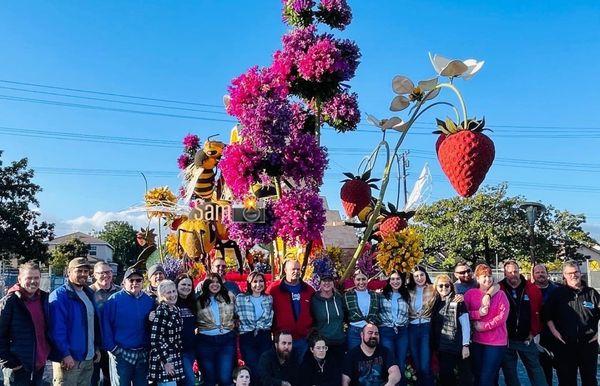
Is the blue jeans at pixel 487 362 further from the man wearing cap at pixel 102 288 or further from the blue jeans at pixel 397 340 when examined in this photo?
the man wearing cap at pixel 102 288

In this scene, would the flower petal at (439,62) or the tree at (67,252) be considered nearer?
the flower petal at (439,62)

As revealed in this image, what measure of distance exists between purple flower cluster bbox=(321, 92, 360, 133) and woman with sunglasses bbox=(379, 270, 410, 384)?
188 cm

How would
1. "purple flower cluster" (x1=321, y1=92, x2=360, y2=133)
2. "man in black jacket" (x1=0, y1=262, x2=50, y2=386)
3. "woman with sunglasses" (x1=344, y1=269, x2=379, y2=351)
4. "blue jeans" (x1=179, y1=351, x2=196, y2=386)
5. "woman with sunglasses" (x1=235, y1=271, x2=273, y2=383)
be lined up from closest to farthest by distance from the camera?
"man in black jacket" (x1=0, y1=262, x2=50, y2=386)
"blue jeans" (x1=179, y1=351, x2=196, y2=386)
"woman with sunglasses" (x1=235, y1=271, x2=273, y2=383)
"woman with sunglasses" (x1=344, y1=269, x2=379, y2=351)
"purple flower cluster" (x1=321, y1=92, x2=360, y2=133)

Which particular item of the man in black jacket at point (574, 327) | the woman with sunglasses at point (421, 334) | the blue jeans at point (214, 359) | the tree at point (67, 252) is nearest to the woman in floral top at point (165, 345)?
the blue jeans at point (214, 359)

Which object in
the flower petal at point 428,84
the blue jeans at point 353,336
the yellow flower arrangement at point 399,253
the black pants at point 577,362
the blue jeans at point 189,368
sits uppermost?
the flower petal at point 428,84

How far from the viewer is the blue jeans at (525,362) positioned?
5848mm

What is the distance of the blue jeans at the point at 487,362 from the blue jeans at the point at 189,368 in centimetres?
284

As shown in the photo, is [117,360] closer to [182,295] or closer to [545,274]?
[182,295]

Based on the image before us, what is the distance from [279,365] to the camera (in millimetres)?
5113

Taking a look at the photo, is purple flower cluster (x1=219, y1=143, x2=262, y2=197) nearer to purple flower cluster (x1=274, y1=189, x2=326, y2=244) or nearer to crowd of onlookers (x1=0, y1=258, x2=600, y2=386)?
purple flower cluster (x1=274, y1=189, x2=326, y2=244)

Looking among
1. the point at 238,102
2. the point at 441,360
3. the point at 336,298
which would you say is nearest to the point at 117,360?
the point at 336,298

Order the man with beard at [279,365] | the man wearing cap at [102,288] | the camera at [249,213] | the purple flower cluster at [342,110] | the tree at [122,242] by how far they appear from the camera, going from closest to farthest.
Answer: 1. the man with beard at [279,365]
2. the man wearing cap at [102,288]
3. the camera at [249,213]
4. the purple flower cluster at [342,110]
5. the tree at [122,242]

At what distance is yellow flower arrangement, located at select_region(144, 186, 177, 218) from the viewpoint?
29.2 ft

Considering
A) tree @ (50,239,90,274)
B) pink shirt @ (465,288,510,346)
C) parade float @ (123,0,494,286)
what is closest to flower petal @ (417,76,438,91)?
parade float @ (123,0,494,286)
